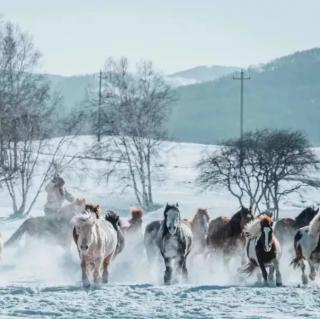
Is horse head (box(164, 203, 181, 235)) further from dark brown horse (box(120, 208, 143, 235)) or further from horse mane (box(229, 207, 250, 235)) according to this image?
dark brown horse (box(120, 208, 143, 235))

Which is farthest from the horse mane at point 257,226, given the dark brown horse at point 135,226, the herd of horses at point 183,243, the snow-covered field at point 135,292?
the dark brown horse at point 135,226

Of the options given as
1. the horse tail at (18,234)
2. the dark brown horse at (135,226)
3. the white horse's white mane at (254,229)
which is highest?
the white horse's white mane at (254,229)

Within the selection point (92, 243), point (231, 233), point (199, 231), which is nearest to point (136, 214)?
point (199, 231)

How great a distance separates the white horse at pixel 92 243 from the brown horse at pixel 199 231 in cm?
373

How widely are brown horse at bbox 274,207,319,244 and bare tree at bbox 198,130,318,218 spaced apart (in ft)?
73.6

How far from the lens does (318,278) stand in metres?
17.1

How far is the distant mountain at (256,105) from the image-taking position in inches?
6230

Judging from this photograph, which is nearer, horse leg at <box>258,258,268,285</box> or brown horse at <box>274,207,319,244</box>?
horse leg at <box>258,258,268,285</box>

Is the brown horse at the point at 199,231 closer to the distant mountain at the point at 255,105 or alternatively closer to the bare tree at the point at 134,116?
the bare tree at the point at 134,116

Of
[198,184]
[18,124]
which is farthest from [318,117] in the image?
[18,124]

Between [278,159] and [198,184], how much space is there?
26.0ft

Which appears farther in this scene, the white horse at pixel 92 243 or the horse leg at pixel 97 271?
→ the horse leg at pixel 97 271

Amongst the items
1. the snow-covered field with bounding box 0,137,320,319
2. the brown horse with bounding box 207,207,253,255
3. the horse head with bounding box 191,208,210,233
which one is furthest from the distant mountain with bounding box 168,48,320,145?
the brown horse with bounding box 207,207,253,255

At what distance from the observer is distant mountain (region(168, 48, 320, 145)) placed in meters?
158
